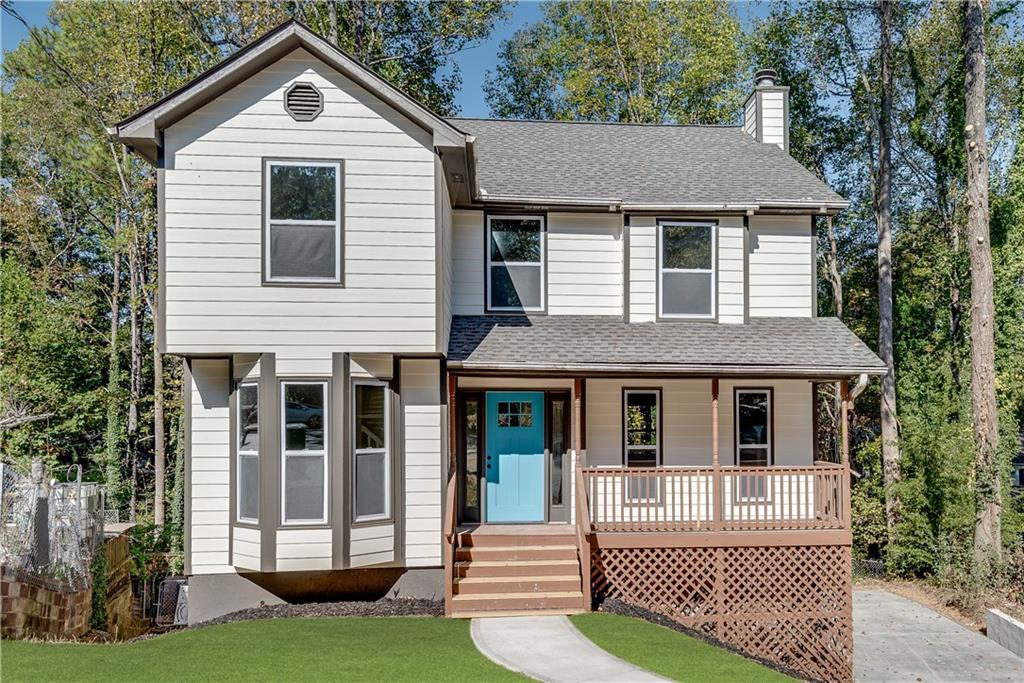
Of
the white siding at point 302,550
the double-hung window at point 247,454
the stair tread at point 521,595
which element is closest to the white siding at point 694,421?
the stair tread at point 521,595

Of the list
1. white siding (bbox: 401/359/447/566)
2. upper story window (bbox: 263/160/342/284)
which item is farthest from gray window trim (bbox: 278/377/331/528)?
upper story window (bbox: 263/160/342/284)

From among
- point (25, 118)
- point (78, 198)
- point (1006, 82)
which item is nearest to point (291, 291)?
point (78, 198)

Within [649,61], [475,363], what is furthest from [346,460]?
[649,61]

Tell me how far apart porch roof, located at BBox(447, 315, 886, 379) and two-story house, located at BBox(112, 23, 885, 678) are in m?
0.05

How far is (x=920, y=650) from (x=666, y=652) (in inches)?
225

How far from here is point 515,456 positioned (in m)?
11.5

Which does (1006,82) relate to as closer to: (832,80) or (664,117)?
(832,80)

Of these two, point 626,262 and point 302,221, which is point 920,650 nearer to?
point 626,262

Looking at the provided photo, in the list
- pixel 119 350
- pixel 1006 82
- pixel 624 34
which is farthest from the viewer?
pixel 624 34

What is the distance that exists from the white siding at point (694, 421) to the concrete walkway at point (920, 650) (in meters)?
3.05

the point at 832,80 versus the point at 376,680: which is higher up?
the point at 832,80

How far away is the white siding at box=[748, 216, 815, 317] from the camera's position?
40.1 ft

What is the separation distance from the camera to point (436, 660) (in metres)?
7.25

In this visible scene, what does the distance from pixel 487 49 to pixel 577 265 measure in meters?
15.7
